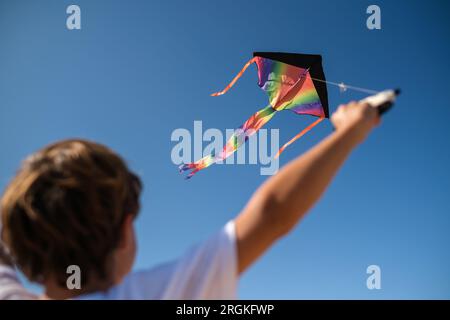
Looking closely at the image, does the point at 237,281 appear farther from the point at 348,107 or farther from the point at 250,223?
the point at 348,107

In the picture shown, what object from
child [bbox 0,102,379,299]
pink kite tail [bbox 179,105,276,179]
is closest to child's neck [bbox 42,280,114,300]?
child [bbox 0,102,379,299]

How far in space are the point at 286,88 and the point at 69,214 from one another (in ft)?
31.7

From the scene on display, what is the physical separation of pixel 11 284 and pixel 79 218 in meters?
0.44

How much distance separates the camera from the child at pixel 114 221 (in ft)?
2.91

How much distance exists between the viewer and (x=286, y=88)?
1023 centimetres

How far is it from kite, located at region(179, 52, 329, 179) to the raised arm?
839 cm

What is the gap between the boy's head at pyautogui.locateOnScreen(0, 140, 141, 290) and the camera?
965 mm

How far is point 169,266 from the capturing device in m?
1.01

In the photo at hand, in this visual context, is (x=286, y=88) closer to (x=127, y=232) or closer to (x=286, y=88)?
(x=286, y=88)

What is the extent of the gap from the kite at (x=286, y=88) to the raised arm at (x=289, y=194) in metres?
8.39

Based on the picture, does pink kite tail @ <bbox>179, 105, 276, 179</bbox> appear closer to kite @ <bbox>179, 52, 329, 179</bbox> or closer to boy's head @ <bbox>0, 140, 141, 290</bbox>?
kite @ <bbox>179, 52, 329, 179</bbox>

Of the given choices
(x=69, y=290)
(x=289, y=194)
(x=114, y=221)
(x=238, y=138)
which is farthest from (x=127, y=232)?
(x=238, y=138)

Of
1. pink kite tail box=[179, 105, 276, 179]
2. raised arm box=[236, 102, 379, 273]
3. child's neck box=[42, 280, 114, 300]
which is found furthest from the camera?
pink kite tail box=[179, 105, 276, 179]

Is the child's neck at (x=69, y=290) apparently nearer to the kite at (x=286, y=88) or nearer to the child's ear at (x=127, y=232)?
the child's ear at (x=127, y=232)
